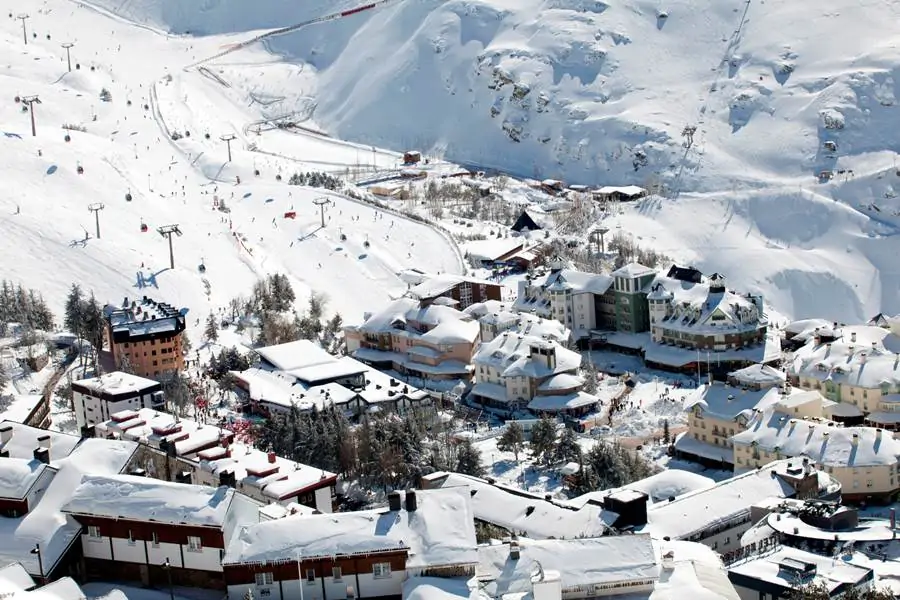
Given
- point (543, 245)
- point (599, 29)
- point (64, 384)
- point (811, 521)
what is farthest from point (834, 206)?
point (811, 521)

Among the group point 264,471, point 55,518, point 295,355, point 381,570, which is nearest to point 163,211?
point 295,355

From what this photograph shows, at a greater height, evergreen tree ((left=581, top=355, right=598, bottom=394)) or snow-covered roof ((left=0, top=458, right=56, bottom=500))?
snow-covered roof ((left=0, top=458, right=56, bottom=500))

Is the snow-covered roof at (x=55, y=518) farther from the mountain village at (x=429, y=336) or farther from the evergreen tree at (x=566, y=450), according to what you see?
the evergreen tree at (x=566, y=450)

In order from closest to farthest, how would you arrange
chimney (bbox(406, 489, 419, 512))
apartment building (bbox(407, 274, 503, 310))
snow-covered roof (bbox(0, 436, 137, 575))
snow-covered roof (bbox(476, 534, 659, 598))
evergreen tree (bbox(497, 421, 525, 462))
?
snow-covered roof (bbox(476, 534, 659, 598)) → chimney (bbox(406, 489, 419, 512)) → snow-covered roof (bbox(0, 436, 137, 575)) → evergreen tree (bbox(497, 421, 525, 462)) → apartment building (bbox(407, 274, 503, 310))

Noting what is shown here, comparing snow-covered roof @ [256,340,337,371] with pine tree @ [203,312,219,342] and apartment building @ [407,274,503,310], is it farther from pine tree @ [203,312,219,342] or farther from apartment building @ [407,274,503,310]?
apartment building @ [407,274,503,310]

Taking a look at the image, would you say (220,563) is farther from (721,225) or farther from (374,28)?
(374,28)

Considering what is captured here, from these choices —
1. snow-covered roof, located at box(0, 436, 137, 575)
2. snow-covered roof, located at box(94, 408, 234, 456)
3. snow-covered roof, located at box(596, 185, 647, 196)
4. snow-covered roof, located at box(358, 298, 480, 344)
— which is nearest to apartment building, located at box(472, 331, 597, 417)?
snow-covered roof, located at box(358, 298, 480, 344)
